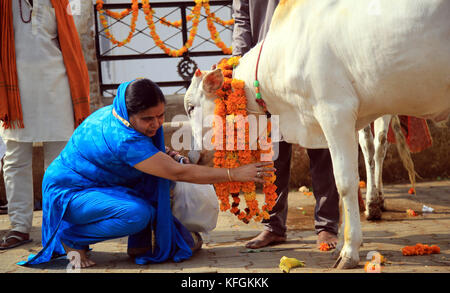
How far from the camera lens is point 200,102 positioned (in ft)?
12.1

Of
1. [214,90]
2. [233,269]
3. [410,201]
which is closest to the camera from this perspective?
[233,269]

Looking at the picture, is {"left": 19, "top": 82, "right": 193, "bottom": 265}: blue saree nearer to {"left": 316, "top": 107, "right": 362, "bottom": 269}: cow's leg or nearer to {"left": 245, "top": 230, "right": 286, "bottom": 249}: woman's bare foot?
{"left": 245, "top": 230, "right": 286, "bottom": 249}: woman's bare foot

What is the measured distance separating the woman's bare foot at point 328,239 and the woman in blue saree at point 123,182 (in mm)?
806

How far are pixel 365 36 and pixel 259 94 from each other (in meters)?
0.85

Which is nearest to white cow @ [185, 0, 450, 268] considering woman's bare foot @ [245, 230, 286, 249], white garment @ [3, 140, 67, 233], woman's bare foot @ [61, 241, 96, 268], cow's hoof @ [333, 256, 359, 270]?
cow's hoof @ [333, 256, 359, 270]

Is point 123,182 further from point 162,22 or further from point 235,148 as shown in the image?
point 162,22

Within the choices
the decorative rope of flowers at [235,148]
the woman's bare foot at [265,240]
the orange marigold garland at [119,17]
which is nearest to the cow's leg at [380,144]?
the woman's bare foot at [265,240]

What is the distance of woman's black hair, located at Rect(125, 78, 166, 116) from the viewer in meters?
3.22

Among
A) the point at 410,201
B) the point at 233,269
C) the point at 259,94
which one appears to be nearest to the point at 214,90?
the point at 259,94

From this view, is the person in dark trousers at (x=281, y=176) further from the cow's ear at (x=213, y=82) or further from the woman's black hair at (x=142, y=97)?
the woman's black hair at (x=142, y=97)

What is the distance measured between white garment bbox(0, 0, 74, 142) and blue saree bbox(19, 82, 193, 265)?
30.4 inches

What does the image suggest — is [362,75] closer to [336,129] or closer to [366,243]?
[336,129]

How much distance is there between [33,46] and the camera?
4246mm

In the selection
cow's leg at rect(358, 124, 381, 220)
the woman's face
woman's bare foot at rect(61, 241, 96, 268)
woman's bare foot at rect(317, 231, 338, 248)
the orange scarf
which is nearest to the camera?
the woman's face
